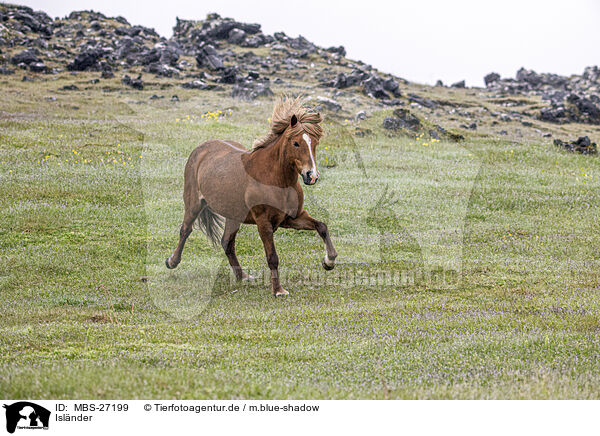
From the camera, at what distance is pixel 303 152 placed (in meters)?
12.7

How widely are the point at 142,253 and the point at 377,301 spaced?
26.4 feet

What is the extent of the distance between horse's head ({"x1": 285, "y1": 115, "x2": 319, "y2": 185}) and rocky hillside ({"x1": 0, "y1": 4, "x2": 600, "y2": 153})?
31.0m

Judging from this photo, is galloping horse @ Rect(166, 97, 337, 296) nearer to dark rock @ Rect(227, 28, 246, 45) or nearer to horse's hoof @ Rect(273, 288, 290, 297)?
horse's hoof @ Rect(273, 288, 290, 297)

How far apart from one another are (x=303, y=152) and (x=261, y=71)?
222 ft

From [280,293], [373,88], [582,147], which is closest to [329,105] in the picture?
[373,88]

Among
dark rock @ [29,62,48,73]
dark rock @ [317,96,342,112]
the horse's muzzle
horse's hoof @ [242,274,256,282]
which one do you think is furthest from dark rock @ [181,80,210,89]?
the horse's muzzle

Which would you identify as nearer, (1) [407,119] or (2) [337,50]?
(1) [407,119]

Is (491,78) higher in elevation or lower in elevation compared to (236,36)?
lower

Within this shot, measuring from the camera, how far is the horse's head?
12375mm

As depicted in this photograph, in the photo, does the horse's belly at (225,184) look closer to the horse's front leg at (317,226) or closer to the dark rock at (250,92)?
the horse's front leg at (317,226)

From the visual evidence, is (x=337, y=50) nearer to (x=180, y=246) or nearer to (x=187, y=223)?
(x=187, y=223)

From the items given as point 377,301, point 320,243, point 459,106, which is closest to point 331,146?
point 320,243
